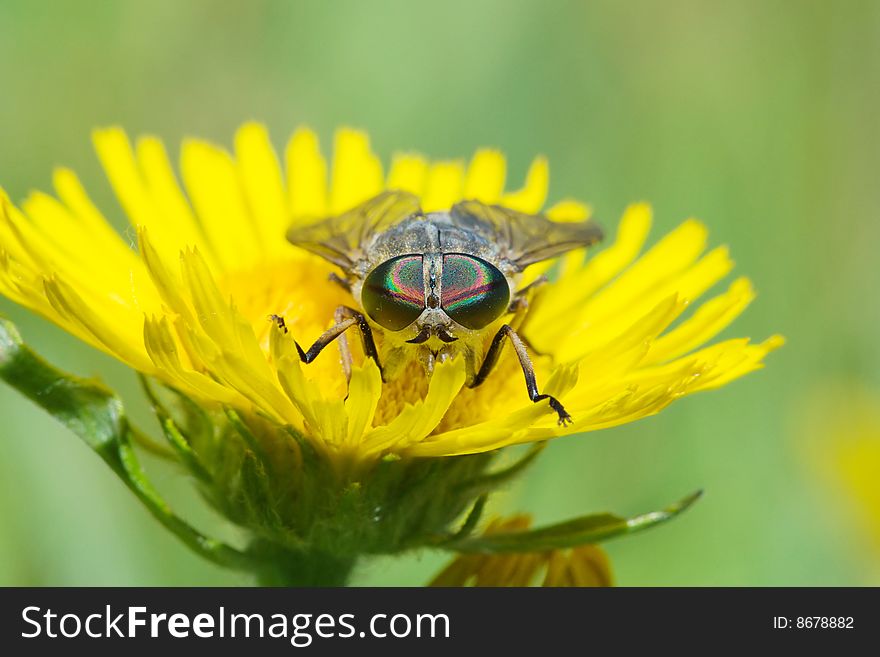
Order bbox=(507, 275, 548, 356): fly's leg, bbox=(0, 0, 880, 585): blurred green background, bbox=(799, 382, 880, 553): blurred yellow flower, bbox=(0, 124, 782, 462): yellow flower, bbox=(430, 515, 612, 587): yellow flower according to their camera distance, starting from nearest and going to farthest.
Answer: bbox=(0, 124, 782, 462): yellow flower, bbox=(430, 515, 612, 587): yellow flower, bbox=(507, 275, 548, 356): fly's leg, bbox=(0, 0, 880, 585): blurred green background, bbox=(799, 382, 880, 553): blurred yellow flower

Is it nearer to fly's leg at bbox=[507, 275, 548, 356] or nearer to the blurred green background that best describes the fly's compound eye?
fly's leg at bbox=[507, 275, 548, 356]

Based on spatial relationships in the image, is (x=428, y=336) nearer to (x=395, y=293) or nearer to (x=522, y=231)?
(x=395, y=293)

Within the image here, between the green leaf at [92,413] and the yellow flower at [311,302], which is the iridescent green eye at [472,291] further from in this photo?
the green leaf at [92,413]

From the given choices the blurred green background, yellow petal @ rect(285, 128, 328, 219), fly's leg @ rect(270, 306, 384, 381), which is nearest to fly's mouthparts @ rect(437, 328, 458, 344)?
fly's leg @ rect(270, 306, 384, 381)

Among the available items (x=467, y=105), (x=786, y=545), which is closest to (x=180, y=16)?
(x=467, y=105)

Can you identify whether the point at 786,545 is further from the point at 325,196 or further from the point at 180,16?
the point at 180,16

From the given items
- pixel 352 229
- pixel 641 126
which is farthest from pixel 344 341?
pixel 641 126
